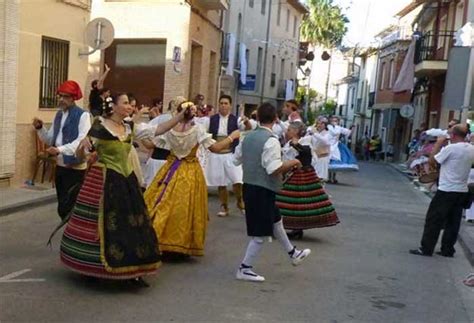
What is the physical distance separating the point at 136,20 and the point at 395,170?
15.1 m

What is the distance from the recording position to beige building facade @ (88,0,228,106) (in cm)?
1855

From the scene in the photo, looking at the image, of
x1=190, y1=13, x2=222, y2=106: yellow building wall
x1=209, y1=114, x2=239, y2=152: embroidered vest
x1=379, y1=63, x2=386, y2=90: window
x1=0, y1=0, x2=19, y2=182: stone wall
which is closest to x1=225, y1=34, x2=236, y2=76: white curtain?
x1=190, y1=13, x2=222, y2=106: yellow building wall

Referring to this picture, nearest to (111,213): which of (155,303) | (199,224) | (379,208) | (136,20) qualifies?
(155,303)

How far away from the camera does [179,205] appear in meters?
6.41

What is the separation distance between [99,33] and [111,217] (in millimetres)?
6570

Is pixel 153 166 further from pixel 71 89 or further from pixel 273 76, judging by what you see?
pixel 273 76

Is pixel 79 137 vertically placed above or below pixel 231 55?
below

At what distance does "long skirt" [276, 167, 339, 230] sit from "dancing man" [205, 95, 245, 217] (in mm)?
1558

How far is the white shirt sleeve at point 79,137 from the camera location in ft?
19.1

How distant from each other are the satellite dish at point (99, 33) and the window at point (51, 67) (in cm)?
97

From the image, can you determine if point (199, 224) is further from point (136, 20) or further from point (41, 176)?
point (136, 20)

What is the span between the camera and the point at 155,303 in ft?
16.7

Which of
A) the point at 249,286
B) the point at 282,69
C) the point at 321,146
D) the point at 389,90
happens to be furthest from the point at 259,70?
the point at 249,286

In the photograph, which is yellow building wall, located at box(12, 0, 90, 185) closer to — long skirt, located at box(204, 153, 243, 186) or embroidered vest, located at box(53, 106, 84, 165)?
long skirt, located at box(204, 153, 243, 186)
